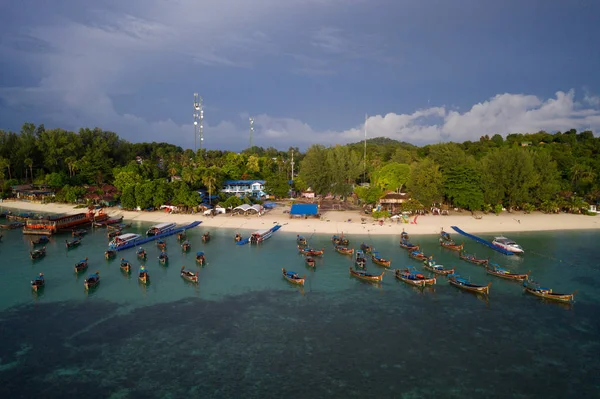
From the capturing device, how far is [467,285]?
31906mm

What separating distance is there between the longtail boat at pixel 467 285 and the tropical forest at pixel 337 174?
29280 mm

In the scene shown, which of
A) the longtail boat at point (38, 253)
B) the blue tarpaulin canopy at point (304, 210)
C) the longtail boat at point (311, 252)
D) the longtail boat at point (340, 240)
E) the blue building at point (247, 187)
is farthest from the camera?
the blue building at point (247, 187)

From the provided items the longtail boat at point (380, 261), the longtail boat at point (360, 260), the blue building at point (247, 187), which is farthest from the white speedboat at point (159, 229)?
the blue building at point (247, 187)

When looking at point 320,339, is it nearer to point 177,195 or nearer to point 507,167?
point 177,195

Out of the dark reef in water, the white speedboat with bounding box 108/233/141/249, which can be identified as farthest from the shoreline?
the dark reef in water

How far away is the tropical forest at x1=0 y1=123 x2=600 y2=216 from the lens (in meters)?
64.3

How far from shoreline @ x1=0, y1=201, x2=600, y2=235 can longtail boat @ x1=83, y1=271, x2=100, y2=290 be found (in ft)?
77.2

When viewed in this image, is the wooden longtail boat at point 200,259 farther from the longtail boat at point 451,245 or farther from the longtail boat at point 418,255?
the longtail boat at point 451,245

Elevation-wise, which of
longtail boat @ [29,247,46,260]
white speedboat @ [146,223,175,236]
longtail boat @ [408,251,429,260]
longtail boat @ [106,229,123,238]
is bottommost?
longtail boat @ [408,251,429,260]

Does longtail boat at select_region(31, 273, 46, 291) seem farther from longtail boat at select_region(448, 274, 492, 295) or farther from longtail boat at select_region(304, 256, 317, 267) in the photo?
longtail boat at select_region(448, 274, 492, 295)

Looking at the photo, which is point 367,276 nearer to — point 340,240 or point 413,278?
point 413,278

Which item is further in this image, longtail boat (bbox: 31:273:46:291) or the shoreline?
the shoreline

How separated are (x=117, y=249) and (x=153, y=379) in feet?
86.8

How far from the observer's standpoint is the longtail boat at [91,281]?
31.7m
